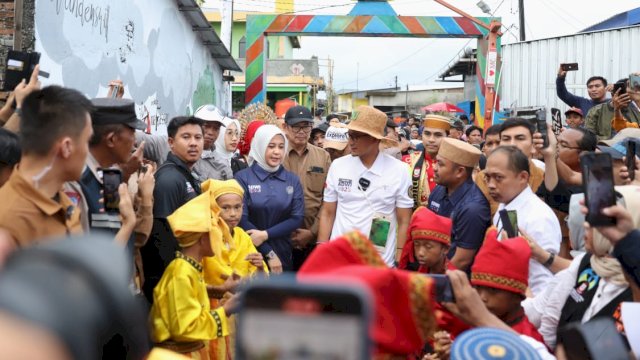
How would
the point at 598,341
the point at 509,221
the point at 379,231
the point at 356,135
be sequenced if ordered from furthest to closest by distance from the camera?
the point at 356,135 → the point at 379,231 → the point at 509,221 → the point at 598,341

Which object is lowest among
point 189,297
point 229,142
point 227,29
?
point 189,297

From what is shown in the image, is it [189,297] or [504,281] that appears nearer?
[504,281]

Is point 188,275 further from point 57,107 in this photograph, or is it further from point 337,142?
point 337,142

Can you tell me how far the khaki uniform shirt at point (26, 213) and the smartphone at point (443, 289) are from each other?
1.42 m

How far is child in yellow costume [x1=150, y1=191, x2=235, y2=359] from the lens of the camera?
3.36 metres

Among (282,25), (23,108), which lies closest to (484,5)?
(282,25)

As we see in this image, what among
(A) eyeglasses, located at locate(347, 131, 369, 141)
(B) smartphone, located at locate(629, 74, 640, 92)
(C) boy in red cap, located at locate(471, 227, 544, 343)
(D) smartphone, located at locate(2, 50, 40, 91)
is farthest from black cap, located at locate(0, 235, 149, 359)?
(B) smartphone, located at locate(629, 74, 640, 92)

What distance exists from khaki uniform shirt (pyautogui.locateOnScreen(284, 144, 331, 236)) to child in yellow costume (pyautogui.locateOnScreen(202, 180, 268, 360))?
1449 millimetres

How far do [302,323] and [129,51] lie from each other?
8.24 meters

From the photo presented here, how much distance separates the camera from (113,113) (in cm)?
343

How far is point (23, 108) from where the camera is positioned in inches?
99.2

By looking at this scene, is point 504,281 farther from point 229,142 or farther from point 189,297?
point 229,142

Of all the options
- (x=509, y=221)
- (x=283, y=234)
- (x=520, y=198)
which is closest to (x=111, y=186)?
(x=509, y=221)

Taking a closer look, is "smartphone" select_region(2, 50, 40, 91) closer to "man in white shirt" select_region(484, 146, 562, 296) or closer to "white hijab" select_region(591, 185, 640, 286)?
"man in white shirt" select_region(484, 146, 562, 296)
